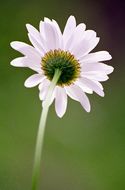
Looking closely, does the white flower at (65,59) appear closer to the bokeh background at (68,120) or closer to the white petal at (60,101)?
the white petal at (60,101)

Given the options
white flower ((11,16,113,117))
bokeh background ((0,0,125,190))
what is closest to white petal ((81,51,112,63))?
white flower ((11,16,113,117))

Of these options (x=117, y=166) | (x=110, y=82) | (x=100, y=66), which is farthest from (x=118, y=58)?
(x=100, y=66)

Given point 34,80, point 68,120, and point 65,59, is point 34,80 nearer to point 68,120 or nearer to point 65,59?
point 65,59

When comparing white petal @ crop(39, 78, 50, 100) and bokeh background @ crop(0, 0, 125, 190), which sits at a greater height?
bokeh background @ crop(0, 0, 125, 190)

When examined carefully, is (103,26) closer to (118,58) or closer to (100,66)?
(118,58)

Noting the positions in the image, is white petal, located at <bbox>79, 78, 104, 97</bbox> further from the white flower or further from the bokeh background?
the bokeh background

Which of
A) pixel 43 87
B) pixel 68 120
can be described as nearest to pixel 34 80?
pixel 43 87

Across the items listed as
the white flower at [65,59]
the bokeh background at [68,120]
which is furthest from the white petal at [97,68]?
the bokeh background at [68,120]
